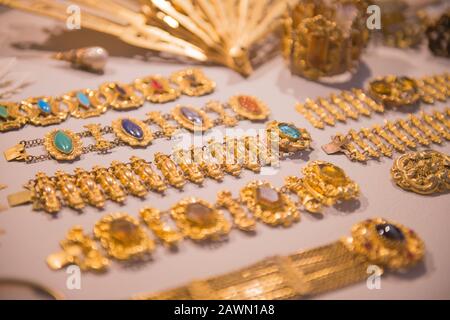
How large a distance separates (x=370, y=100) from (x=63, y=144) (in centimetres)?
152

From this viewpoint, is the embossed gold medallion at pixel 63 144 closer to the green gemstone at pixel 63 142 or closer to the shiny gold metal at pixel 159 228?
the green gemstone at pixel 63 142

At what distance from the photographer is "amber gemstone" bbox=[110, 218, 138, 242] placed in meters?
1.90

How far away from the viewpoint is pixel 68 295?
1.75 m

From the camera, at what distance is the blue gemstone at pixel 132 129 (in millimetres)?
2365

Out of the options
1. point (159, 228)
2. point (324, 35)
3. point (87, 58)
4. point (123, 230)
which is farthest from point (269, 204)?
point (87, 58)

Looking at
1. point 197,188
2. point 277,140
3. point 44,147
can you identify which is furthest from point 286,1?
point 44,147

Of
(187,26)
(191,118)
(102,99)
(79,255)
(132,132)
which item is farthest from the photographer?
(187,26)

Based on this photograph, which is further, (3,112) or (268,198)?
(3,112)

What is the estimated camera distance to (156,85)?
2.68 meters

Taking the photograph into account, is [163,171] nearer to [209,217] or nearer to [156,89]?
[209,217]

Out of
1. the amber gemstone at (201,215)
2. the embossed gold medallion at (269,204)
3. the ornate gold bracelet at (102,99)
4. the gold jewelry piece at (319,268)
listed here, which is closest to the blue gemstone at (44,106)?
the ornate gold bracelet at (102,99)

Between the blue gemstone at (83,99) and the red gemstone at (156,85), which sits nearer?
the blue gemstone at (83,99)

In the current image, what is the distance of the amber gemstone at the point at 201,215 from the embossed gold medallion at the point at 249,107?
681 mm

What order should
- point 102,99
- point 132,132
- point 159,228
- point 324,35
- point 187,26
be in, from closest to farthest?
point 159,228, point 132,132, point 102,99, point 324,35, point 187,26
